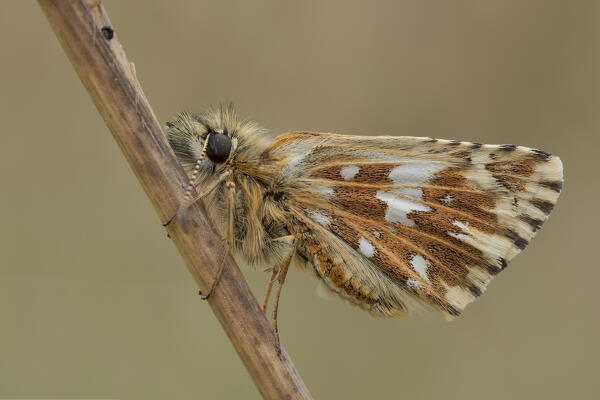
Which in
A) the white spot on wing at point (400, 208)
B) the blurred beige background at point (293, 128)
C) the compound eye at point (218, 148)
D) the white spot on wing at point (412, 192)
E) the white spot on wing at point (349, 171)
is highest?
the compound eye at point (218, 148)

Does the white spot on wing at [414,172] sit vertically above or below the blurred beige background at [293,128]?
above

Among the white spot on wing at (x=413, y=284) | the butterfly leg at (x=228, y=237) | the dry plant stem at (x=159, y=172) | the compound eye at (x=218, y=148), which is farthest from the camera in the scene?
the white spot on wing at (x=413, y=284)

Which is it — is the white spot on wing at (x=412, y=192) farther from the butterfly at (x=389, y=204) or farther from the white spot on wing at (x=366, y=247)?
the white spot on wing at (x=366, y=247)

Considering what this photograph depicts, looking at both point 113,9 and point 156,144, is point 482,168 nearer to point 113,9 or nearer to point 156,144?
point 156,144

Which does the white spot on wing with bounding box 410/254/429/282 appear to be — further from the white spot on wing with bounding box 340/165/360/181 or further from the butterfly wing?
the white spot on wing with bounding box 340/165/360/181

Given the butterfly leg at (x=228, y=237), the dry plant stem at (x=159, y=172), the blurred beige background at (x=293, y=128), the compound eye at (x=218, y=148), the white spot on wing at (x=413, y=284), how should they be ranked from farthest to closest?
the blurred beige background at (x=293, y=128) → the white spot on wing at (x=413, y=284) → the compound eye at (x=218, y=148) → the butterfly leg at (x=228, y=237) → the dry plant stem at (x=159, y=172)

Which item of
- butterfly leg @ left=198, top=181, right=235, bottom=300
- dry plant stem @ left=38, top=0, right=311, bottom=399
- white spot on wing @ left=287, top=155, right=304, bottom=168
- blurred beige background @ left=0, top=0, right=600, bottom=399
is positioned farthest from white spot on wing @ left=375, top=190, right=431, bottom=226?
A: blurred beige background @ left=0, top=0, right=600, bottom=399

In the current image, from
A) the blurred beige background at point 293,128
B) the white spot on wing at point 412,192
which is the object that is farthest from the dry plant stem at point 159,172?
the blurred beige background at point 293,128
